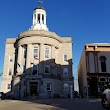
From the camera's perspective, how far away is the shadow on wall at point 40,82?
1610 inches

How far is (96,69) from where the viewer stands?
131 feet

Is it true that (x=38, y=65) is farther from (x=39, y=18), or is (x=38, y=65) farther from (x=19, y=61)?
(x=39, y=18)

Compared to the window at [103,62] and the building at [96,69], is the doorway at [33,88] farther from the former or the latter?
the window at [103,62]

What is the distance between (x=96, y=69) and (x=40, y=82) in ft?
34.9

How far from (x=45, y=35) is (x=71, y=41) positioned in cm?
674

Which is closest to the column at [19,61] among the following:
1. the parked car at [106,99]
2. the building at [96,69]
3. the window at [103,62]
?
the building at [96,69]

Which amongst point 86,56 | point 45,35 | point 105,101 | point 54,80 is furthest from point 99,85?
point 105,101

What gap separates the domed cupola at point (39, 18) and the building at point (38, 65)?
236 millimetres

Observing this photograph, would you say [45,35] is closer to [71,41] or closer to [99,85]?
[71,41]

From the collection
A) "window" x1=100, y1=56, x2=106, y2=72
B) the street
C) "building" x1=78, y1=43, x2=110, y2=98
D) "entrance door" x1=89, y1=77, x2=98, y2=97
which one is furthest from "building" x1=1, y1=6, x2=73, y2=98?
the street

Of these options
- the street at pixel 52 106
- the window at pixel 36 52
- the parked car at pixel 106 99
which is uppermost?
the window at pixel 36 52

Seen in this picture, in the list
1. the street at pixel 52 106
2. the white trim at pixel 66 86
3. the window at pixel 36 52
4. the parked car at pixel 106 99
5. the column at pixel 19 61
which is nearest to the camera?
the parked car at pixel 106 99

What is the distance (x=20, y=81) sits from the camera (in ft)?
140

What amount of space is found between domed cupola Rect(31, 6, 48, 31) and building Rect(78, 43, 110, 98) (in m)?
12.2
